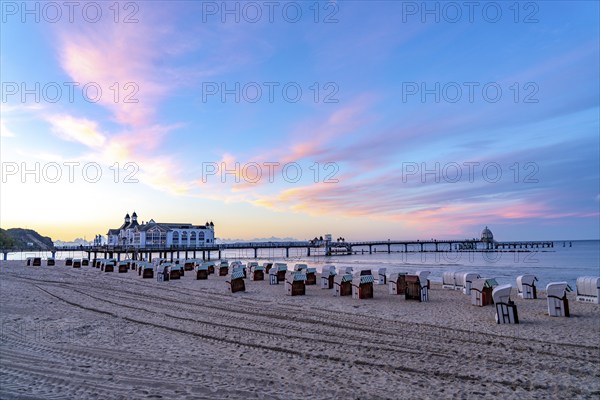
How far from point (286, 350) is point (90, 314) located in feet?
22.8

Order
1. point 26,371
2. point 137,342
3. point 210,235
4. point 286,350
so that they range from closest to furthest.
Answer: point 26,371 → point 286,350 → point 137,342 → point 210,235

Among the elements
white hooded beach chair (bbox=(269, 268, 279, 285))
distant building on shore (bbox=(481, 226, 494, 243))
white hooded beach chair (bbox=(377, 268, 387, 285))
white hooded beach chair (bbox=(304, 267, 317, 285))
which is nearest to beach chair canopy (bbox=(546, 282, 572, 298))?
white hooded beach chair (bbox=(377, 268, 387, 285))

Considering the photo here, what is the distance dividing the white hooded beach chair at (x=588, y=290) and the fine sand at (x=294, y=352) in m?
0.84

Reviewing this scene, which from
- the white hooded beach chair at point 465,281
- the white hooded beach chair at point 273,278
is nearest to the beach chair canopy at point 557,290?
the white hooded beach chair at point 465,281

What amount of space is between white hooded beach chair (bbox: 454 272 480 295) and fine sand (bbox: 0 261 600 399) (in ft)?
9.93

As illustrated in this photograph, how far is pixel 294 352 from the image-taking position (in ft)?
23.3

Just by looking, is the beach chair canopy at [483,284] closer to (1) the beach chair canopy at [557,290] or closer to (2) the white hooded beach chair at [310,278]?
(1) the beach chair canopy at [557,290]

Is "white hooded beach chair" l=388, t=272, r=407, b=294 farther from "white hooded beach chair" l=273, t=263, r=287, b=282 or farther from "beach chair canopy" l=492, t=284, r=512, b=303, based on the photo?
"white hooded beach chair" l=273, t=263, r=287, b=282

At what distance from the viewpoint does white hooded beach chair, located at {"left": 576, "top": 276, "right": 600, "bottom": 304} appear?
43.4 feet

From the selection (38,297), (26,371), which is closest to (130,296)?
(38,297)

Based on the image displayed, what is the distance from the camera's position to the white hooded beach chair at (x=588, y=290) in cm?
1322

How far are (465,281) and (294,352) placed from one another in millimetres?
10731

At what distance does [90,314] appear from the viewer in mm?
11188

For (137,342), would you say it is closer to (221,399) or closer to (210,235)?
(221,399)
